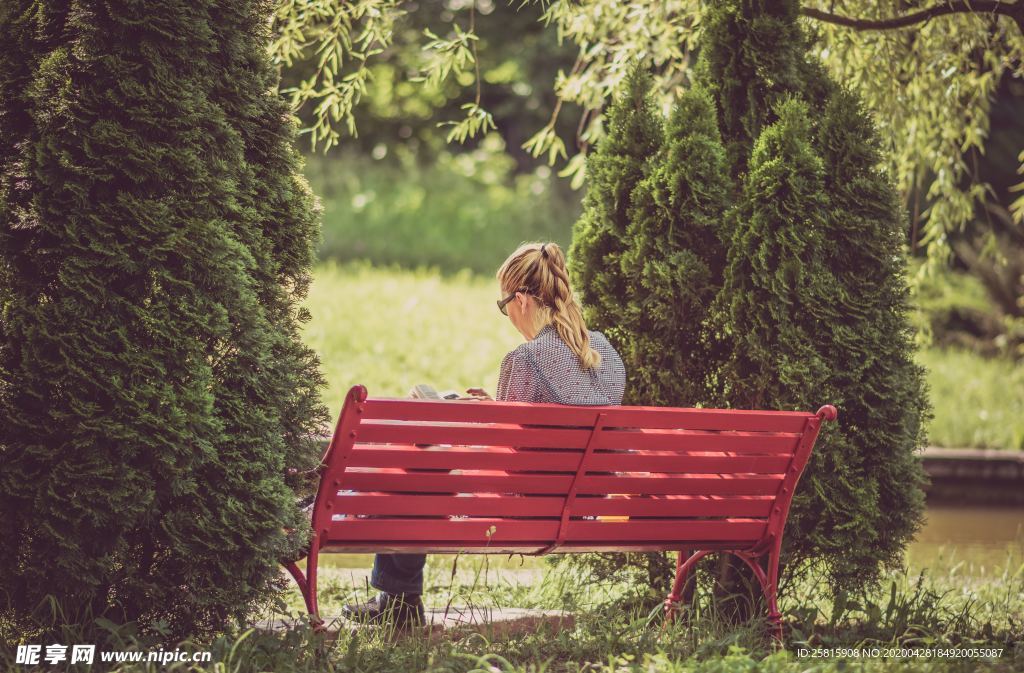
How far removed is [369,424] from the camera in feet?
11.9

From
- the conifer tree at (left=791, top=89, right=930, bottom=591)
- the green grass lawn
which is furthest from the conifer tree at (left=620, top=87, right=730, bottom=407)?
the green grass lawn

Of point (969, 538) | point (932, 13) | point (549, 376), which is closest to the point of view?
point (549, 376)

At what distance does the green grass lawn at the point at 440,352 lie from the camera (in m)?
10.2

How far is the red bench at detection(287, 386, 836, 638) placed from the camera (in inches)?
147

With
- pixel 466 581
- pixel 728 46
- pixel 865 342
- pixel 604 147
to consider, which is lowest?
pixel 466 581

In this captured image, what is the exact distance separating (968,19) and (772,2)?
207 centimetres

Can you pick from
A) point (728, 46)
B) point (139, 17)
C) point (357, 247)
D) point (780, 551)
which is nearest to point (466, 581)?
point (780, 551)

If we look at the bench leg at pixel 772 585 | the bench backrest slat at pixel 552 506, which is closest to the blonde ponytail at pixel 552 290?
the bench backrest slat at pixel 552 506

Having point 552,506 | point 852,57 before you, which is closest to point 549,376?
point 552,506

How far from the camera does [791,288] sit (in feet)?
14.9

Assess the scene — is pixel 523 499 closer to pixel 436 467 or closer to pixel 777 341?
pixel 436 467

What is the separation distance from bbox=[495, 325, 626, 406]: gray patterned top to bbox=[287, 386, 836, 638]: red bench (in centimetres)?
23

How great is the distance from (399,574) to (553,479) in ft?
2.68

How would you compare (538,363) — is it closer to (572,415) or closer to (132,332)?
(572,415)
